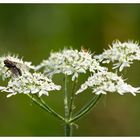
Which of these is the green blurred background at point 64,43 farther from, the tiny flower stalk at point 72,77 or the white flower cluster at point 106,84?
the white flower cluster at point 106,84

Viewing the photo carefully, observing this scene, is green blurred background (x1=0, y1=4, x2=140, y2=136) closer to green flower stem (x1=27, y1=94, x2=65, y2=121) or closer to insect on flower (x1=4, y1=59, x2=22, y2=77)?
insect on flower (x1=4, y1=59, x2=22, y2=77)

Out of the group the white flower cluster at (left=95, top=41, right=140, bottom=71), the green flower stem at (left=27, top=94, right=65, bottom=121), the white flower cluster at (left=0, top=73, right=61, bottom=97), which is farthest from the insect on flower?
the white flower cluster at (left=95, top=41, right=140, bottom=71)

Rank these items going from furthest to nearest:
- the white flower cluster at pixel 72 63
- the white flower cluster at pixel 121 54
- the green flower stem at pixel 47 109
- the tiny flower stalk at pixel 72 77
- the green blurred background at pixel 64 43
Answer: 1. the green blurred background at pixel 64 43
2. the white flower cluster at pixel 121 54
3. the white flower cluster at pixel 72 63
4. the tiny flower stalk at pixel 72 77
5. the green flower stem at pixel 47 109

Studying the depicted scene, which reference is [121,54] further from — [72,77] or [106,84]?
[106,84]

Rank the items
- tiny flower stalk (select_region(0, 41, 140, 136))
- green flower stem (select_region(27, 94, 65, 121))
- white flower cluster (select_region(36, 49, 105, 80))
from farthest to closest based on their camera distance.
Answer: white flower cluster (select_region(36, 49, 105, 80)) < tiny flower stalk (select_region(0, 41, 140, 136)) < green flower stem (select_region(27, 94, 65, 121))

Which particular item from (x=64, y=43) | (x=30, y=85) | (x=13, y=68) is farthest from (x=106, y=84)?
(x=64, y=43)

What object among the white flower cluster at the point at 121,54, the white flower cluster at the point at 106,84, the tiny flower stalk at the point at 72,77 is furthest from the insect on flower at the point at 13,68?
the white flower cluster at the point at 121,54

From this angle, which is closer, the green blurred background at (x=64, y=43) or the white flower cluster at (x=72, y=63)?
the white flower cluster at (x=72, y=63)
